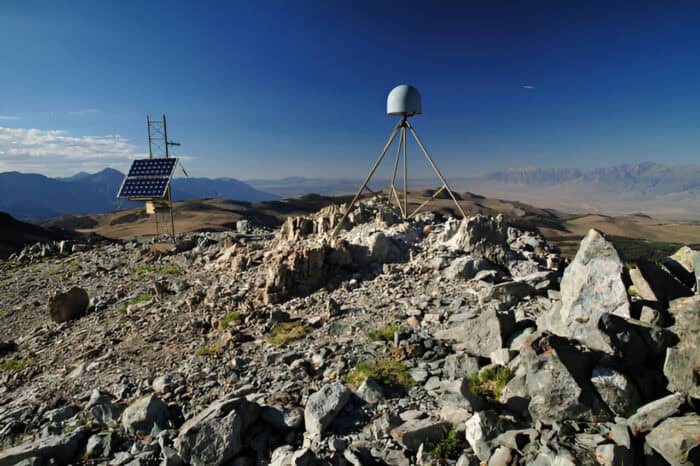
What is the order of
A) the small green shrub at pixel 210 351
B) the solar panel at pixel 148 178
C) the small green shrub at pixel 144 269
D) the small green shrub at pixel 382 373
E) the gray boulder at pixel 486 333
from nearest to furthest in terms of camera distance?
the small green shrub at pixel 382 373 → the gray boulder at pixel 486 333 → the small green shrub at pixel 210 351 → the small green shrub at pixel 144 269 → the solar panel at pixel 148 178

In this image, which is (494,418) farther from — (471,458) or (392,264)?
(392,264)

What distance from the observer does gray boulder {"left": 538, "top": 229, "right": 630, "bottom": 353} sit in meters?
7.28

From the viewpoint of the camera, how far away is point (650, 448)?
500cm

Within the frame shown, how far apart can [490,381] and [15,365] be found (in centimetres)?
1502

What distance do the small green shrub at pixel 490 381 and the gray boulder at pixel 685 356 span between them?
2478 mm

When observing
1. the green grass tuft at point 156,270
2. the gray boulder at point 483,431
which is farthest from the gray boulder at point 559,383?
the green grass tuft at point 156,270

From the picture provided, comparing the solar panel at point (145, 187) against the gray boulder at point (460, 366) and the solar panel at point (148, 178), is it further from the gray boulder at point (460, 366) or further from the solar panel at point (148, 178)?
the gray boulder at point (460, 366)

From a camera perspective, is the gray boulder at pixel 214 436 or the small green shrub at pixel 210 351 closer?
the gray boulder at pixel 214 436

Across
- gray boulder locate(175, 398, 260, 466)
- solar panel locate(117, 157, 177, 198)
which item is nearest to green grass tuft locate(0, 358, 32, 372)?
gray boulder locate(175, 398, 260, 466)

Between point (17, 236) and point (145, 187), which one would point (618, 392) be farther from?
point (17, 236)

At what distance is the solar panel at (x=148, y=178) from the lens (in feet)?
86.8

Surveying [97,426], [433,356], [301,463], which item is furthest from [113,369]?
[433,356]

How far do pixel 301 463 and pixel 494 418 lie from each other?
124 inches

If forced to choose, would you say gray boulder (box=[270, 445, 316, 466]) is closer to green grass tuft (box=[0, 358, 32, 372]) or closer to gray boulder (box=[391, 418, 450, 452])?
gray boulder (box=[391, 418, 450, 452])
